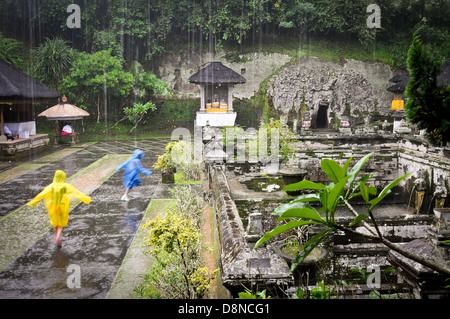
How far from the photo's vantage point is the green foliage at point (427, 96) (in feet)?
6.46

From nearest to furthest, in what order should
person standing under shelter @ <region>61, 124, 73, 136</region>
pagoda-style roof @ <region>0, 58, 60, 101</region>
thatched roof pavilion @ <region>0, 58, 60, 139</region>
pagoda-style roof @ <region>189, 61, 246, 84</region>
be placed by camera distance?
pagoda-style roof @ <region>0, 58, 60, 101</region>, thatched roof pavilion @ <region>0, 58, 60, 139</region>, person standing under shelter @ <region>61, 124, 73, 136</region>, pagoda-style roof @ <region>189, 61, 246, 84</region>

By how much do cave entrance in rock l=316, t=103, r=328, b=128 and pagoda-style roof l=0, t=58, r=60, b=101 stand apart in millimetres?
14802

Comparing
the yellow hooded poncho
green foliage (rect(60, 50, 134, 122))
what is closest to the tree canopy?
green foliage (rect(60, 50, 134, 122))

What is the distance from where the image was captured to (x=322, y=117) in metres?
23.5

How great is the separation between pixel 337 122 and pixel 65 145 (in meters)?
14.8

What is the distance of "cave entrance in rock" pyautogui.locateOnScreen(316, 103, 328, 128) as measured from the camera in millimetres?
23325

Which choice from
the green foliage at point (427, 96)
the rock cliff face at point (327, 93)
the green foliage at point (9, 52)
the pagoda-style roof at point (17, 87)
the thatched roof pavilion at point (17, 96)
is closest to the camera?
the green foliage at point (427, 96)

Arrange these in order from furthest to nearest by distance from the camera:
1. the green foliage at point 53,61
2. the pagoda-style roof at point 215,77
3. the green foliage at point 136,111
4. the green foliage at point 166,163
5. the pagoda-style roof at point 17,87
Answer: the green foliage at point 136,111 → the pagoda-style roof at point 215,77 → the green foliage at point 53,61 → the pagoda-style roof at point 17,87 → the green foliage at point 166,163

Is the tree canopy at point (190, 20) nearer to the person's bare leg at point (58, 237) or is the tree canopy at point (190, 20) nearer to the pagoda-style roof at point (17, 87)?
the pagoda-style roof at point (17, 87)

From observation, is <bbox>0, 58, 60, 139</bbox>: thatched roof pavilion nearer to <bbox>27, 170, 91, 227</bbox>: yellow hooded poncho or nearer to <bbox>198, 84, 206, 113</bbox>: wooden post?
<bbox>198, 84, 206, 113</bbox>: wooden post

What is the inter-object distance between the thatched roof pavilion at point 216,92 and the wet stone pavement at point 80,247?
325 inches

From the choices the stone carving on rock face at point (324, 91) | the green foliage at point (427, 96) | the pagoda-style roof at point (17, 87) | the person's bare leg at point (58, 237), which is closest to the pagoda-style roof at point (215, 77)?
the stone carving on rock face at point (324, 91)

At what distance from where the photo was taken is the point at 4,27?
24.0m
